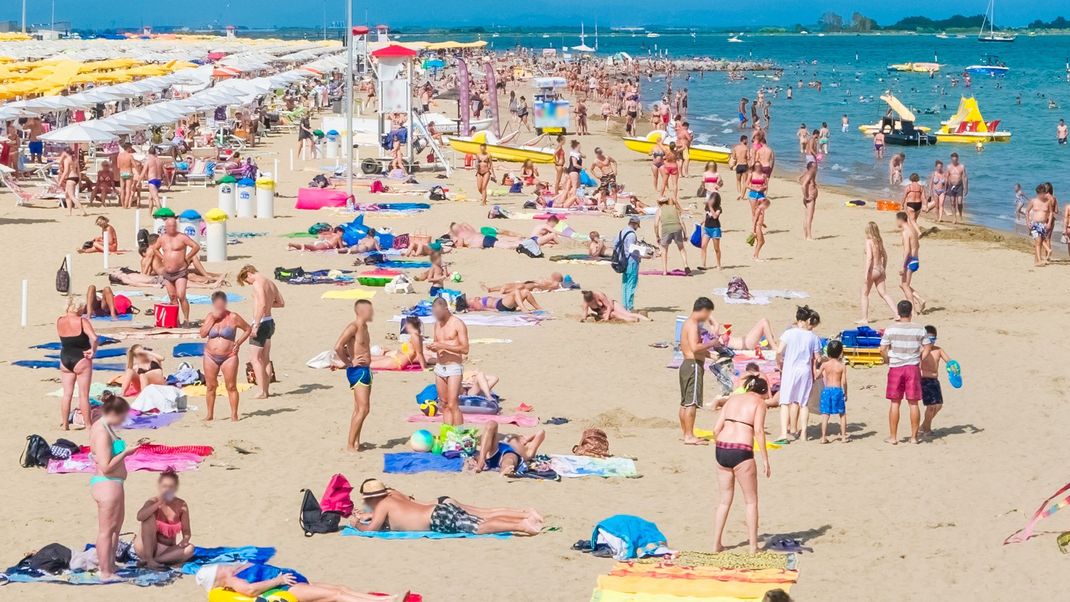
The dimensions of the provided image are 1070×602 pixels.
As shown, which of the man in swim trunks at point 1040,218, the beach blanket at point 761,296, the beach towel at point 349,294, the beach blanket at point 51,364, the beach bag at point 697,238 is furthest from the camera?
the beach bag at point 697,238

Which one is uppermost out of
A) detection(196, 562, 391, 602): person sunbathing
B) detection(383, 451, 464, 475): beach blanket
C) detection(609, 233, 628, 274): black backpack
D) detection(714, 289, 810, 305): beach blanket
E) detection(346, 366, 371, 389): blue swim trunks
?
detection(609, 233, 628, 274): black backpack

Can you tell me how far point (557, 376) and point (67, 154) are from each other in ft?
48.5

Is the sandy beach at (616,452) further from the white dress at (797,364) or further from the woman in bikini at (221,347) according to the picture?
the white dress at (797,364)

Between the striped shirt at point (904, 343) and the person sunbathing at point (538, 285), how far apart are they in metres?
6.44

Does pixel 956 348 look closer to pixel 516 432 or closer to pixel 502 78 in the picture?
pixel 516 432

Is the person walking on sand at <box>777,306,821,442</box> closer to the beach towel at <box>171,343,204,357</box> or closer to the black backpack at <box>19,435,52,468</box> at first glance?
A: the black backpack at <box>19,435,52,468</box>

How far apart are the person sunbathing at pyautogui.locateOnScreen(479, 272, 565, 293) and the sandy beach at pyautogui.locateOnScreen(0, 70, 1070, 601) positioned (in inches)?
8.7

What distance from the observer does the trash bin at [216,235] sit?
19.9 metres

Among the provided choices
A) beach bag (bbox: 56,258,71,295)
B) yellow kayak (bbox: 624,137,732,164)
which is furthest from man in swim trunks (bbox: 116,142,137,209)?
yellow kayak (bbox: 624,137,732,164)

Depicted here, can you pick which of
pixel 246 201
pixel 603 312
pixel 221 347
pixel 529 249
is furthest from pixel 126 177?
pixel 221 347

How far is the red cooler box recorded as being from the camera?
15656mm

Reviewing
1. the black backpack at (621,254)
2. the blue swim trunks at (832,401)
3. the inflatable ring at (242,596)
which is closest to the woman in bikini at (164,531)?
the inflatable ring at (242,596)

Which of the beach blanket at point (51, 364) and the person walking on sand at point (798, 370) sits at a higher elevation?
the person walking on sand at point (798, 370)

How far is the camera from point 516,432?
39.3 ft
